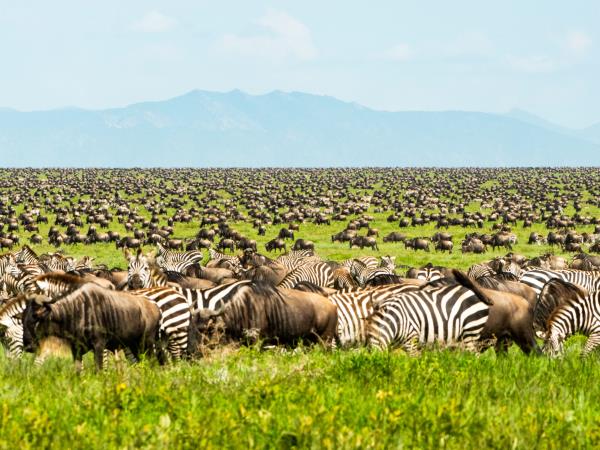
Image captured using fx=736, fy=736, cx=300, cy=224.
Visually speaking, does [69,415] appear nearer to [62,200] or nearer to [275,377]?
[275,377]

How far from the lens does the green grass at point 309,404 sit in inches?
219

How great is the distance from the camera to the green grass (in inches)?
219

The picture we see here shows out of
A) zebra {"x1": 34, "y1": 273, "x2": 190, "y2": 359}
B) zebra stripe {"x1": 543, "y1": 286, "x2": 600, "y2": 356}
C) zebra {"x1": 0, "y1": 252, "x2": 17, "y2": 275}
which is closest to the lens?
zebra {"x1": 34, "y1": 273, "x2": 190, "y2": 359}

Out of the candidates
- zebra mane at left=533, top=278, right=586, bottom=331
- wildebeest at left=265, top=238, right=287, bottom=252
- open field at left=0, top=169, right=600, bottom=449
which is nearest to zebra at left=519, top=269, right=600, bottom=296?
zebra mane at left=533, top=278, right=586, bottom=331

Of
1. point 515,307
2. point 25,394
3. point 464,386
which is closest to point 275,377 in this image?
point 464,386

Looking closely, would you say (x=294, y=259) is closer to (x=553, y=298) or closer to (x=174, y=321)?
(x=553, y=298)

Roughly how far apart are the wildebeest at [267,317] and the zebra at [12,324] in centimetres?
346

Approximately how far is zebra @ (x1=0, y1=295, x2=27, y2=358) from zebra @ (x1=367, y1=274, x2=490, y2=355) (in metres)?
5.82

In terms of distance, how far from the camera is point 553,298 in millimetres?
13883

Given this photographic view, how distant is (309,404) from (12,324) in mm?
7941

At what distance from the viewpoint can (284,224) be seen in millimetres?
67062

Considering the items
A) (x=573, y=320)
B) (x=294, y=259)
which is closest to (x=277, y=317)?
(x=573, y=320)

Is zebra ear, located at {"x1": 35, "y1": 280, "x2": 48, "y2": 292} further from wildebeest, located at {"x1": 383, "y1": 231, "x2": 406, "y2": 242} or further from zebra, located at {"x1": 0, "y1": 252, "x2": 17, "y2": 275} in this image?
wildebeest, located at {"x1": 383, "y1": 231, "x2": 406, "y2": 242}

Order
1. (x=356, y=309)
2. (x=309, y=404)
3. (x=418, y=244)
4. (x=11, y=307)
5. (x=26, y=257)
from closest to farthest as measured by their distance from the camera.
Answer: (x=309, y=404), (x=11, y=307), (x=356, y=309), (x=26, y=257), (x=418, y=244)
